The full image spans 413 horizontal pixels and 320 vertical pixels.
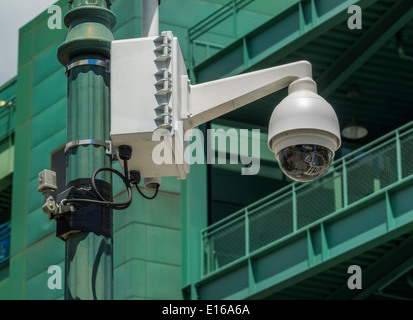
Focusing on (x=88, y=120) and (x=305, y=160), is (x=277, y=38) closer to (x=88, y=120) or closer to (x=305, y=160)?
(x=305, y=160)

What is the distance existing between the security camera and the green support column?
1120 millimetres

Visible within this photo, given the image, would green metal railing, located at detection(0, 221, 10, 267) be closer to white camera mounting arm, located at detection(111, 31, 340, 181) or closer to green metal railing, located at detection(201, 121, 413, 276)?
green metal railing, located at detection(201, 121, 413, 276)

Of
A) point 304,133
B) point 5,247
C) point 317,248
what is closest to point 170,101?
point 304,133

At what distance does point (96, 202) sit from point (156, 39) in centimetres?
110

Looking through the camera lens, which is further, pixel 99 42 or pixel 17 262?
pixel 17 262

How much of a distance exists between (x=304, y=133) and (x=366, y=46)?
1567cm

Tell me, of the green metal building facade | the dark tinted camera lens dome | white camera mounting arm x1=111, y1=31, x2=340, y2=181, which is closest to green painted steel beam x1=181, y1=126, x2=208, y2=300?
the green metal building facade

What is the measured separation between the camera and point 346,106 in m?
25.4

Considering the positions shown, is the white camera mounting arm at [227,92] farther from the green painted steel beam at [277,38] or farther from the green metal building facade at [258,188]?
the green painted steel beam at [277,38]

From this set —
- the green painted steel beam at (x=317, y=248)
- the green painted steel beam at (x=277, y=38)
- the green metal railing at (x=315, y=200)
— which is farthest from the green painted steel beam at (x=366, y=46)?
the green painted steel beam at (x=317, y=248)

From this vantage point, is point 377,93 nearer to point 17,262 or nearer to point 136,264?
point 136,264

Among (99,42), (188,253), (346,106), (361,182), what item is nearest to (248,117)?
(346,106)

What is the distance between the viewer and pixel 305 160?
705cm
